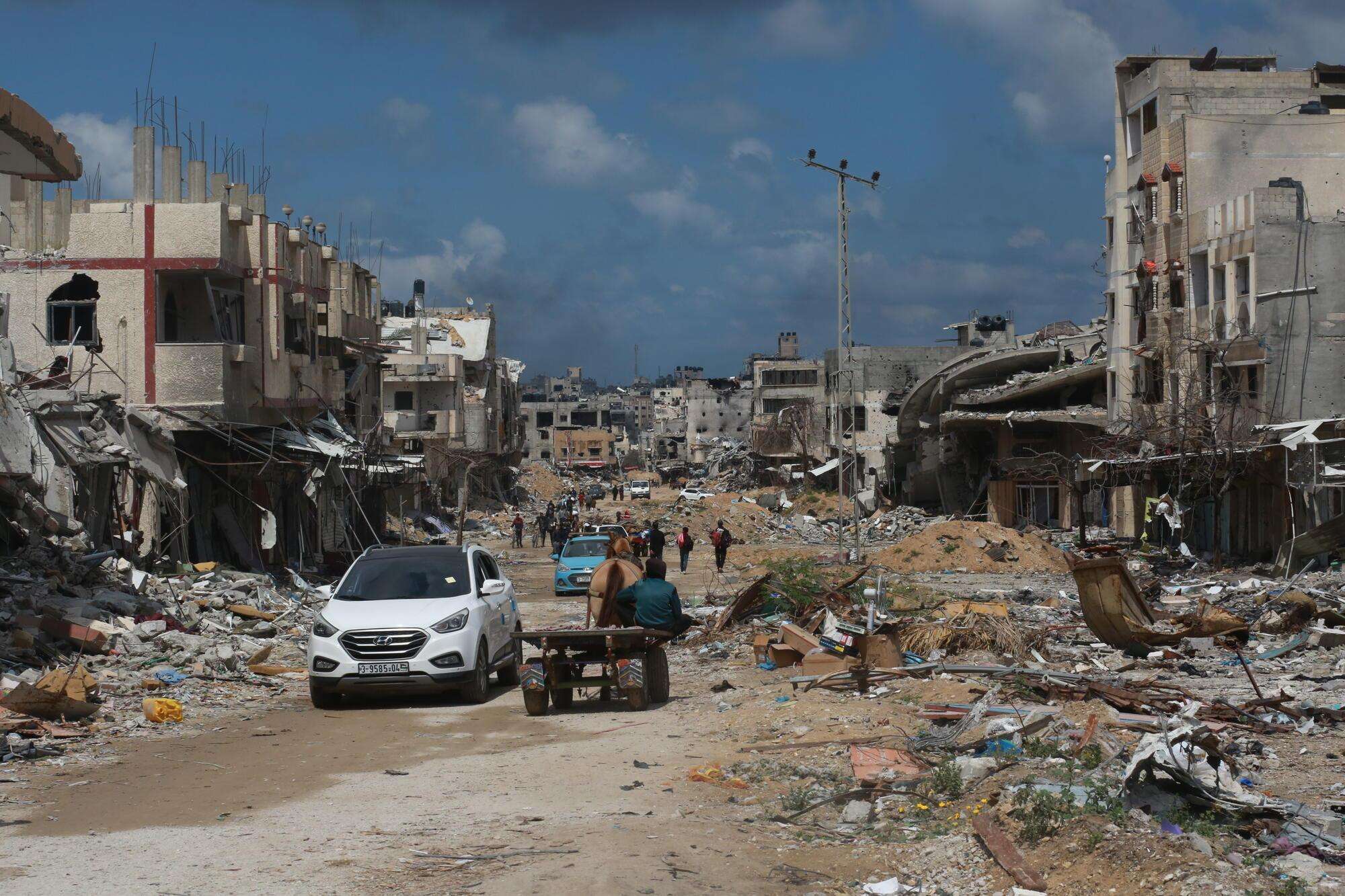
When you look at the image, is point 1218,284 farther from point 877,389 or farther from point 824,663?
point 877,389

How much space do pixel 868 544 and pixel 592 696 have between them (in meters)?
38.1

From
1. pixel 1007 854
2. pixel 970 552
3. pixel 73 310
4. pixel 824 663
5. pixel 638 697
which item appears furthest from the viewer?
pixel 970 552

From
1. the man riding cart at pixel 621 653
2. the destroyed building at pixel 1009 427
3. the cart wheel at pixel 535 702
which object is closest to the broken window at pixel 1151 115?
the destroyed building at pixel 1009 427

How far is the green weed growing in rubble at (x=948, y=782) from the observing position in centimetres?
929

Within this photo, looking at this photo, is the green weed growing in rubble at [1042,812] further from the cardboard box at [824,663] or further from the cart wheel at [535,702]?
the cardboard box at [824,663]

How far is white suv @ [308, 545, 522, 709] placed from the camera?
594 inches

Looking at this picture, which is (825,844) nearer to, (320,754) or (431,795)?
(431,795)

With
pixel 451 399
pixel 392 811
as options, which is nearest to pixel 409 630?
pixel 392 811

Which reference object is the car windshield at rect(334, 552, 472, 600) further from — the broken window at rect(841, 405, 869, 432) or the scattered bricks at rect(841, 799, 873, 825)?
the broken window at rect(841, 405, 869, 432)

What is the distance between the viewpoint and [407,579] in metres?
16.4

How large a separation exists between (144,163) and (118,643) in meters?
16.0

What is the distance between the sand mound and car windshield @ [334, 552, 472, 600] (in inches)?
974

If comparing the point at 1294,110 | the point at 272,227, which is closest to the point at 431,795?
the point at 272,227

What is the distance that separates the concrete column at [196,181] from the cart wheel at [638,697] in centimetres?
2207
